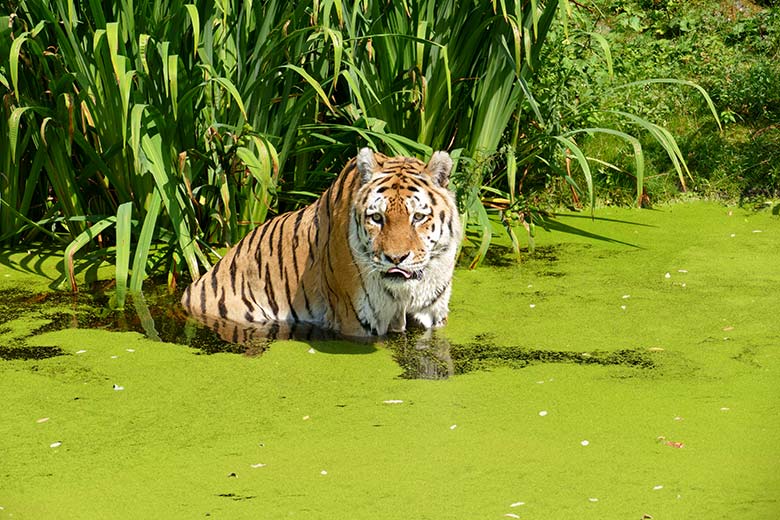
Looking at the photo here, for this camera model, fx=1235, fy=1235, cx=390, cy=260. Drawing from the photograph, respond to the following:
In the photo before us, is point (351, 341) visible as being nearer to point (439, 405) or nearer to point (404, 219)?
point (404, 219)

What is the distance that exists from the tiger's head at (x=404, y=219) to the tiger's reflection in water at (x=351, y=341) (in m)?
0.31

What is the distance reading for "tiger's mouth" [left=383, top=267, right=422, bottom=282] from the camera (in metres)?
5.43

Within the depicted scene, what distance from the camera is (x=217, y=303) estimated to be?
20.0ft

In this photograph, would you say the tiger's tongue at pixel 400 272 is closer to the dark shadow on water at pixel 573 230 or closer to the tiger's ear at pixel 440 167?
the tiger's ear at pixel 440 167

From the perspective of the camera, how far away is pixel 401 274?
5.44 m

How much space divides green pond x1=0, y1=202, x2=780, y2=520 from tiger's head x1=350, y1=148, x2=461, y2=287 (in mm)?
388

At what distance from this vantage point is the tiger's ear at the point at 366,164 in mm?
5559

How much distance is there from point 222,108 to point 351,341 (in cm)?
159

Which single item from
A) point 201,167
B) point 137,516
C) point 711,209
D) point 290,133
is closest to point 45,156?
point 201,167

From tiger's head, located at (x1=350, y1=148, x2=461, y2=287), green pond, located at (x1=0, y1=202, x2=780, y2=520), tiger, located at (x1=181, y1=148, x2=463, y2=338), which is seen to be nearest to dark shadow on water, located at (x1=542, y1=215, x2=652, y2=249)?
green pond, located at (x1=0, y1=202, x2=780, y2=520)

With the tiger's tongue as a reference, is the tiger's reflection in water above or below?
below

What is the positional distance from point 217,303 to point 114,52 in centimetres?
131

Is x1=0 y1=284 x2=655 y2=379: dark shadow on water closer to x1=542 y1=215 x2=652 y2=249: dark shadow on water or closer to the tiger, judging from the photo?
the tiger

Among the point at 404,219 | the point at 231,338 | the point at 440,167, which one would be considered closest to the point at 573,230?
the point at 440,167
